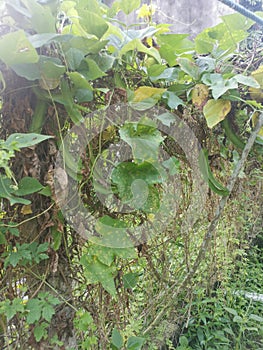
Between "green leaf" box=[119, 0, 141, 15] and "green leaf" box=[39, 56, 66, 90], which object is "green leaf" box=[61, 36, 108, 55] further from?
"green leaf" box=[119, 0, 141, 15]

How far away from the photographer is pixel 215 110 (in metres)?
0.52

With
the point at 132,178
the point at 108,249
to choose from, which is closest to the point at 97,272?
the point at 108,249

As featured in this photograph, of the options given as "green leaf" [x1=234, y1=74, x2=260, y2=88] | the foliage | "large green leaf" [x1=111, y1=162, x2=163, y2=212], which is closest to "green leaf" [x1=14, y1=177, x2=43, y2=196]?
the foliage

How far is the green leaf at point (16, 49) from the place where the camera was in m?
0.37

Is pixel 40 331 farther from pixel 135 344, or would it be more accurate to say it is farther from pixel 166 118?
pixel 166 118

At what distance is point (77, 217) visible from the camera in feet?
1.64

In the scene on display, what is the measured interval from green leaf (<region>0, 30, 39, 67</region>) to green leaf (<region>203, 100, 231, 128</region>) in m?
0.27

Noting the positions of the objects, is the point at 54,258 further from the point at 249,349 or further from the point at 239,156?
the point at 249,349

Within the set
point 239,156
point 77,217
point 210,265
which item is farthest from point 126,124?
point 210,265

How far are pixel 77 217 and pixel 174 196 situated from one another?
0.75ft

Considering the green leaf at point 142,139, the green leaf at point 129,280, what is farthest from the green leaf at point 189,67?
the green leaf at point 129,280

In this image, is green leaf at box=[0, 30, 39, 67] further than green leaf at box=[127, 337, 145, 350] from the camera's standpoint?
No

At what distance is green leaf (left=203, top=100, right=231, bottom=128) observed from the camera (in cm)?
52

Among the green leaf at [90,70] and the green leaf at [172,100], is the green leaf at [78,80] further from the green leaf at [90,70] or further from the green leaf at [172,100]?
the green leaf at [172,100]
